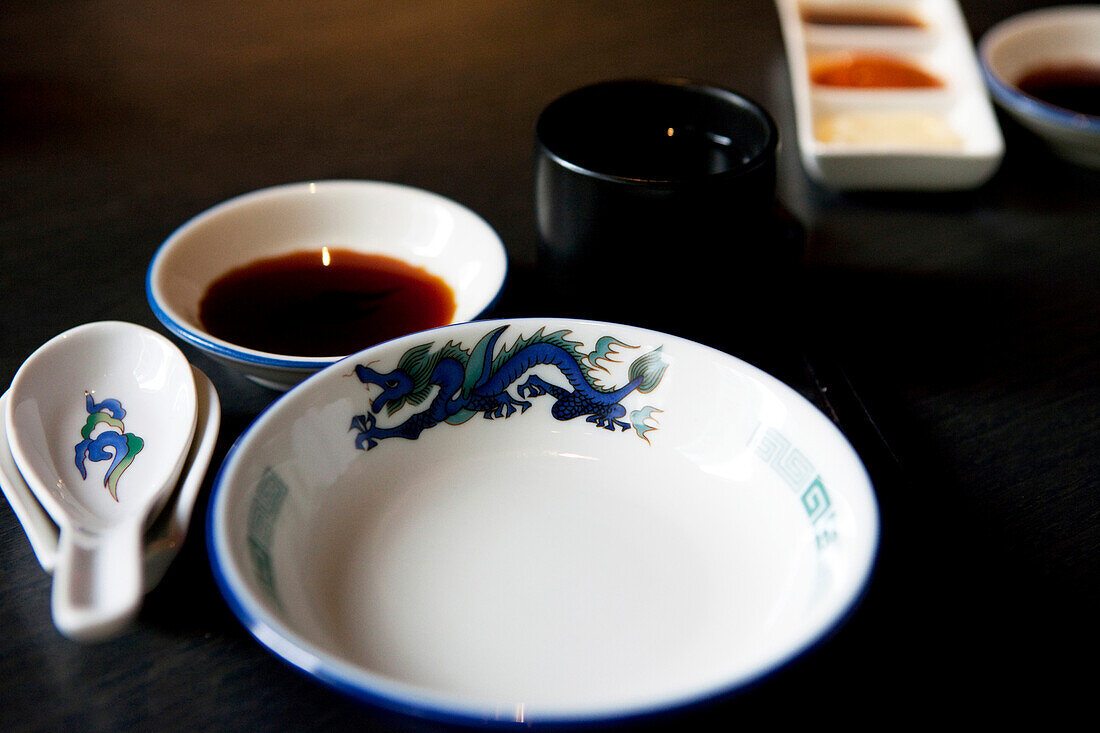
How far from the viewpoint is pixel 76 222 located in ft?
3.05

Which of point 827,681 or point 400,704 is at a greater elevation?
point 400,704

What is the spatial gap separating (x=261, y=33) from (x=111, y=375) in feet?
2.71

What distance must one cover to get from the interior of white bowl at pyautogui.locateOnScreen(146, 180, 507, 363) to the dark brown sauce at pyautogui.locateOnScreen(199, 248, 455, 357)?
0.04 feet

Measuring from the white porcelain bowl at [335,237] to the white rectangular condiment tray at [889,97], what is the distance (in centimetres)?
40

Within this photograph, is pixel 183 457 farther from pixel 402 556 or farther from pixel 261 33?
pixel 261 33

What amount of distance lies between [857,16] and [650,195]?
847mm

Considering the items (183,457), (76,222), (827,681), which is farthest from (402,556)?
(76,222)

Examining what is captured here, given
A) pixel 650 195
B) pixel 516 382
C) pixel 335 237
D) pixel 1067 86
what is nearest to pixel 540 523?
pixel 516 382

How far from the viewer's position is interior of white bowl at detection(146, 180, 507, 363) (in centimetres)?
78

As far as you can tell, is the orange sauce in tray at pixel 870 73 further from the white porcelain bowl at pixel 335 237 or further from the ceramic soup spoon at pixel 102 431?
the ceramic soup spoon at pixel 102 431

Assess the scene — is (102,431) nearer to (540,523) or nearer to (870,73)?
(540,523)

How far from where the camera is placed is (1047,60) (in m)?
1.22

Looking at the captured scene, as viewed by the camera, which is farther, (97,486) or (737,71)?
(737,71)

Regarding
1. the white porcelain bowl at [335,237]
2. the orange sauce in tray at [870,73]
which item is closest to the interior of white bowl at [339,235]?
the white porcelain bowl at [335,237]
